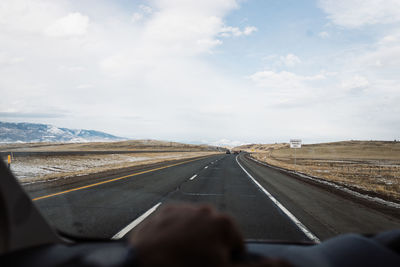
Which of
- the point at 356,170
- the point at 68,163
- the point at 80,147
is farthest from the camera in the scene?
the point at 80,147

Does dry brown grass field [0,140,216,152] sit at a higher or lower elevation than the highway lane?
lower

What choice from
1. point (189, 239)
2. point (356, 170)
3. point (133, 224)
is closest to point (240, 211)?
point (133, 224)

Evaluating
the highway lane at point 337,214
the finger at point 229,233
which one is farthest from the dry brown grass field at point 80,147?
the finger at point 229,233

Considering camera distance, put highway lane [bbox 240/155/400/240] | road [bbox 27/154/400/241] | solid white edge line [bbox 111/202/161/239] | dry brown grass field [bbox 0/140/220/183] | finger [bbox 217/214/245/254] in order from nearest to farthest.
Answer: finger [bbox 217/214/245/254], solid white edge line [bbox 111/202/161/239], road [bbox 27/154/400/241], highway lane [bbox 240/155/400/240], dry brown grass field [bbox 0/140/220/183]

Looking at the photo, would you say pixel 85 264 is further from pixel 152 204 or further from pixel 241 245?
pixel 152 204

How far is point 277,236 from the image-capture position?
4.78 metres

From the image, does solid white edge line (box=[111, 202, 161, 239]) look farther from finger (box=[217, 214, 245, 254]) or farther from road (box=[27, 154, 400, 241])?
finger (box=[217, 214, 245, 254])

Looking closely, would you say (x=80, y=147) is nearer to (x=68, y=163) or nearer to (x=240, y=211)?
(x=68, y=163)

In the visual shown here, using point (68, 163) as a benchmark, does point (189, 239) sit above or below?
above

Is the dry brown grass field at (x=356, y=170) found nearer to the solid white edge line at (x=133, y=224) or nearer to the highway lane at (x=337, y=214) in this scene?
the highway lane at (x=337, y=214)

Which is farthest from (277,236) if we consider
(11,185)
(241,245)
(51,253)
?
(11,185)

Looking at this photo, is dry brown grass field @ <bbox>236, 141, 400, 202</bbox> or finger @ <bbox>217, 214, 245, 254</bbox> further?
dry brown grass field @ <bbox>236, 141, 400, 202</bbox>

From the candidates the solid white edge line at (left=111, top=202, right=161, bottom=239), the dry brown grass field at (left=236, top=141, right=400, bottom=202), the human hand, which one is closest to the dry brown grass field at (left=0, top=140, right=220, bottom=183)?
the solid white edge line at (left=111, top=202, right=161, bottom=239)

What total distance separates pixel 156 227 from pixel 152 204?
6.65 metres
